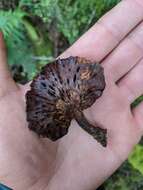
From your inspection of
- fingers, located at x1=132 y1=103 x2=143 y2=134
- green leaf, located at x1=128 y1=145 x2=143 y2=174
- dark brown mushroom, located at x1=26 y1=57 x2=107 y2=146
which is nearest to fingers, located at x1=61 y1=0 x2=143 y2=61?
dark brown mushroom, located at x1=26 y1=57 x2=107 y2=146

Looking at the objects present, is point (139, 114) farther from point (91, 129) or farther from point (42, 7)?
point (42, 7)

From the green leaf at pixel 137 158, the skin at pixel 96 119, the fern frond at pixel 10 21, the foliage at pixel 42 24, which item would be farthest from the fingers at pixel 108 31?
the green leaf at pixel 137 158

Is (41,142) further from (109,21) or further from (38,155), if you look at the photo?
(109,21)

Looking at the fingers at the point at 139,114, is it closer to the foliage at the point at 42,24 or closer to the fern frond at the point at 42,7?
the foliage at the point at 42,24

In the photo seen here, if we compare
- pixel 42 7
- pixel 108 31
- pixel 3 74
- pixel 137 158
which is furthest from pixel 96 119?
pixel 42 7

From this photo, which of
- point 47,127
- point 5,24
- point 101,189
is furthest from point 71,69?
point 101,189

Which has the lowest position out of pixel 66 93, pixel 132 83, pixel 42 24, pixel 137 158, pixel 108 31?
pixel 42 24
